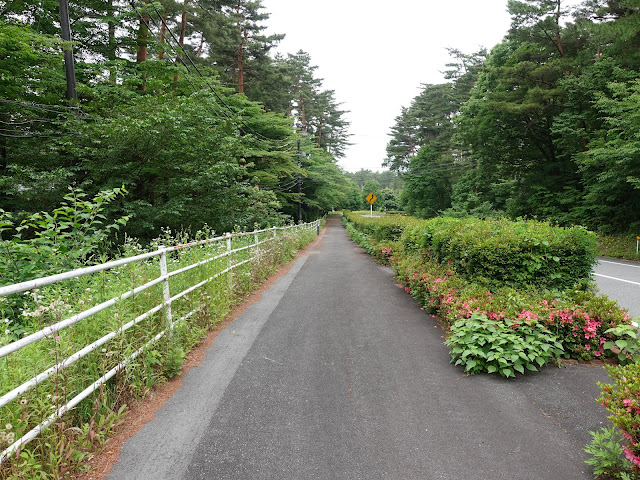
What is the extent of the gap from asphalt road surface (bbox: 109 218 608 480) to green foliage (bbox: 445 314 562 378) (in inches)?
5.2

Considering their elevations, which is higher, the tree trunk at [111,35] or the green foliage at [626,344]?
the tree trunk at [111,35]

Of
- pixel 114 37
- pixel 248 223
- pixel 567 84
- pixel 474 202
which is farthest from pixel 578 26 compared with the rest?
pixel 114 37

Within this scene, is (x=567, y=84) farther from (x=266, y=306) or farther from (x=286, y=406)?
(x=286, y=406)

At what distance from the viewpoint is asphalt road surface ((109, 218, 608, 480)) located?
83.0 inches

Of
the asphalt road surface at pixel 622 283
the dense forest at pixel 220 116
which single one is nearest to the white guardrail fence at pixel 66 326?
the dense forest at pixel 220 116

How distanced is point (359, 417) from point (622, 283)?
8.11 metres

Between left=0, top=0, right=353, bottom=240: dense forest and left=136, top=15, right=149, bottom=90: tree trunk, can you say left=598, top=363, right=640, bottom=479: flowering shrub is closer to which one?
left=0, top=0, right=353, bottom=240: dense forest

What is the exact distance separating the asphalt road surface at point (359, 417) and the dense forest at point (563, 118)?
1250cm

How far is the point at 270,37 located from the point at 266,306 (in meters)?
21.9

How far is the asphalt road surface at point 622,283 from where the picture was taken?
18.5 feet

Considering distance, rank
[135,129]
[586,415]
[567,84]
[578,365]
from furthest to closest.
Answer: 1. [567,84]
2. [135,129]
3. [578,365]
4. [586,415]

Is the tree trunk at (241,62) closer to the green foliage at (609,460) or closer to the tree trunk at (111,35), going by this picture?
the tree trunk at (111,35)

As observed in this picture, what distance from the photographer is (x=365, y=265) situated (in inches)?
433

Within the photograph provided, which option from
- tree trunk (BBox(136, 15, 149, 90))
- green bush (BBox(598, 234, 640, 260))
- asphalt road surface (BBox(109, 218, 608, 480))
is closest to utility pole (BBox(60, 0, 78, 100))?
tree trunk (BBox(136, 15, 149, 90))
